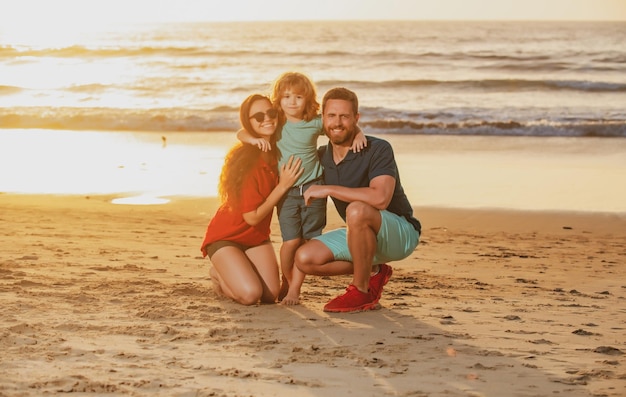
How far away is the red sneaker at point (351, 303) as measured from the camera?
5602mm

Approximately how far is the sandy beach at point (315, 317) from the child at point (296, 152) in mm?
355

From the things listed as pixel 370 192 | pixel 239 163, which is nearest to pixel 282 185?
pixel 239 163

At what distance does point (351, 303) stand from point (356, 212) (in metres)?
0.56

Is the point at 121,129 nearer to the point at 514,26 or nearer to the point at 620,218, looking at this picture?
the point at 620,218

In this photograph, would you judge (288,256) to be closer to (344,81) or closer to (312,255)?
(312,255)

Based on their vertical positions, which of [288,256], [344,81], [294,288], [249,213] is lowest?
[294,288]

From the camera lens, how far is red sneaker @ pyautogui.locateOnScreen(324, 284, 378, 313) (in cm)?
560

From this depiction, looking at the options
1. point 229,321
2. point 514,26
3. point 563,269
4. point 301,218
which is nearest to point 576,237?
point 563,269

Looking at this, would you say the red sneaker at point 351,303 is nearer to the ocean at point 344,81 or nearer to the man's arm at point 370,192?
the man's arm at point 370,192

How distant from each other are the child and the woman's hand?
0.06 metres

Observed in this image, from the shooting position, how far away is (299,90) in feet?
18.7

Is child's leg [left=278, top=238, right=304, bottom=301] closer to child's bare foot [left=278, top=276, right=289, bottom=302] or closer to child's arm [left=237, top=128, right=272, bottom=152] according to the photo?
child's bare foot [left=278, top=276, right=289, bottom=302]

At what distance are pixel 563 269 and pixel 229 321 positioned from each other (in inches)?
119

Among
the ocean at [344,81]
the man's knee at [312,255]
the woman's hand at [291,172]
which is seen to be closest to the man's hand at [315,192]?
the woman's hand at [291,172]
